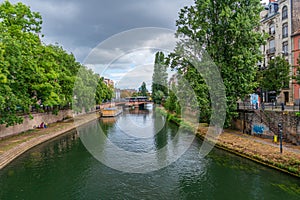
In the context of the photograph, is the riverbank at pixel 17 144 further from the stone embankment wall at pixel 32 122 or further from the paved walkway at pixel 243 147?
the stone embankment wall at pixel 32 122

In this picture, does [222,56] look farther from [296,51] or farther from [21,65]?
[21,65]

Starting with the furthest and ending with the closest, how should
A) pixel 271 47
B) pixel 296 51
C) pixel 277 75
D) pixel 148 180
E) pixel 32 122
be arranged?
pixel 271 47
pixel 296 51
pixel 277 75
pixel 32 122
pixel 148 180

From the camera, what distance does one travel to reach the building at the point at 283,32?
32.5 metres

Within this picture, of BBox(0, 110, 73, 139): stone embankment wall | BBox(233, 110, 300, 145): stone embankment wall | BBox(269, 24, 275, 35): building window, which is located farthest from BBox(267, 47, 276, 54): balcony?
BBox(0, 110, 73, 139): stone embankment wall

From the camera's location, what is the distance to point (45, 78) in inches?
967

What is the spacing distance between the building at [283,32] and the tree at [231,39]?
1311cm

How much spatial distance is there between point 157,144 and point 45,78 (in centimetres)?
1503

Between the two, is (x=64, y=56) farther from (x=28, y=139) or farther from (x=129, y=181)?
(x=129, y=181)

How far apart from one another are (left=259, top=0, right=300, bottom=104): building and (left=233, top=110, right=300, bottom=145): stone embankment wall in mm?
13992

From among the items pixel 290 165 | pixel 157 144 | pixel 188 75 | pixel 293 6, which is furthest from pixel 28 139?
pixel 293 6

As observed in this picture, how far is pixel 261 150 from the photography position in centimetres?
1562

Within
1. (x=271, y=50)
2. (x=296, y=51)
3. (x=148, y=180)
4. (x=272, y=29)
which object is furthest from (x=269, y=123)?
(x=272, y=29)

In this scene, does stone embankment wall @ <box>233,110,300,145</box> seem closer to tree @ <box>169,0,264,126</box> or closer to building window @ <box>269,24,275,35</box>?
tree @ <box>169,0,264,126</box>

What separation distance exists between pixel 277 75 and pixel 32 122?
3438 cm
